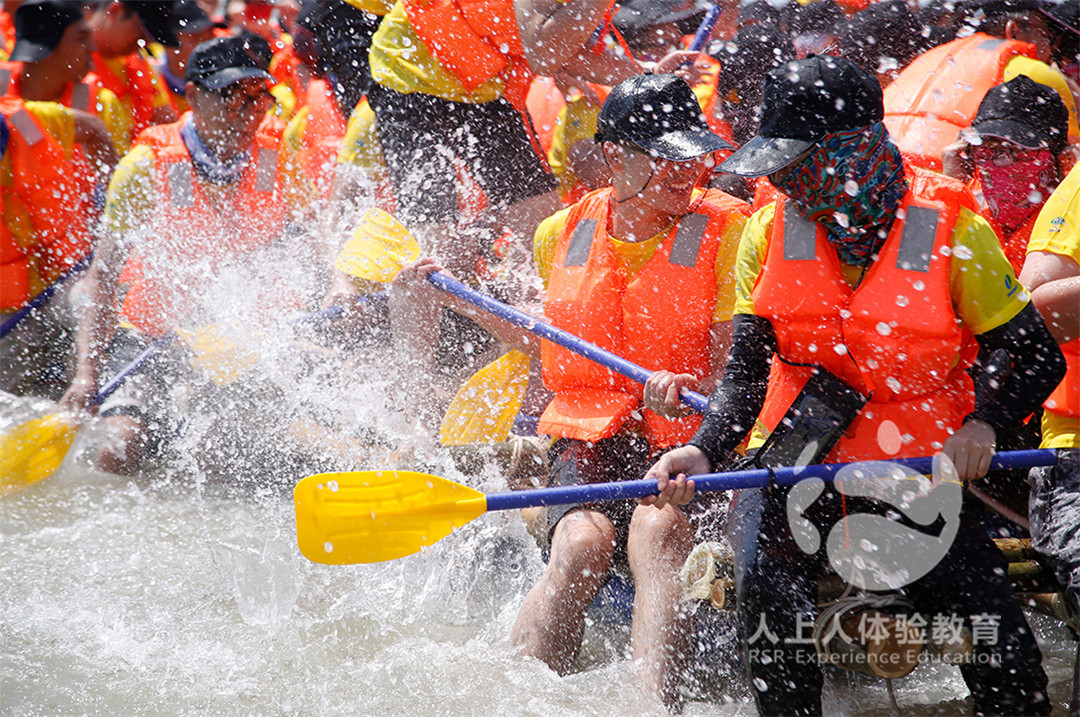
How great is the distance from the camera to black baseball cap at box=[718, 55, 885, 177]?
2.20 m

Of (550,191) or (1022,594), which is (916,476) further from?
(550,191)

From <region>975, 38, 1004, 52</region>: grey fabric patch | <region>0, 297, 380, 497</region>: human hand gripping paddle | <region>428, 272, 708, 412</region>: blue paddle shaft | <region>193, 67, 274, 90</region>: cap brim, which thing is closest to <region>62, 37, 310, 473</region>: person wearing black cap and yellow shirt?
<region>193, 67, 274, 90</region>: cap brim

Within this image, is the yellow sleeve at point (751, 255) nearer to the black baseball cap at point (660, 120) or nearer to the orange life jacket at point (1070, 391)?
the black baseball cap at point (660, 120)

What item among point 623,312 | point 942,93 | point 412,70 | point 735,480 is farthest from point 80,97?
point 735,480

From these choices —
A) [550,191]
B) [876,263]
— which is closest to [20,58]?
[550,191]

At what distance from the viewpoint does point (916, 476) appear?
2229 millimetres

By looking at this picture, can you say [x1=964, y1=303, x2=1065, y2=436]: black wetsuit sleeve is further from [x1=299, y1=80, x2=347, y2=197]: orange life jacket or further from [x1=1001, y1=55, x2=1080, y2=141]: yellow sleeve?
[x1=299, y1=80, x2=347, y2=197]: orange life jacket

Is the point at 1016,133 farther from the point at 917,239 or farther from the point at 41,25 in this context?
the point at 41,25

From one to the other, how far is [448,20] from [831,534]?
2541 mm

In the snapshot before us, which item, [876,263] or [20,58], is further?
[20,58]

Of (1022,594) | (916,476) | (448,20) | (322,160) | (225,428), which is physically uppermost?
(448,20)

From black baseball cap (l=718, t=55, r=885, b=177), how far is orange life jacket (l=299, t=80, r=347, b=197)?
3.38m

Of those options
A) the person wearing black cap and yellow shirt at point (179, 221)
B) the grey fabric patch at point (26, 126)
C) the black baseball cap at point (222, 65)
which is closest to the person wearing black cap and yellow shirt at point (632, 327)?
the person wearing black cap and yellow shirt at point (179, 221)

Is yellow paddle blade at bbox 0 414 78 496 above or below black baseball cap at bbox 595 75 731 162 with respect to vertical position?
below
